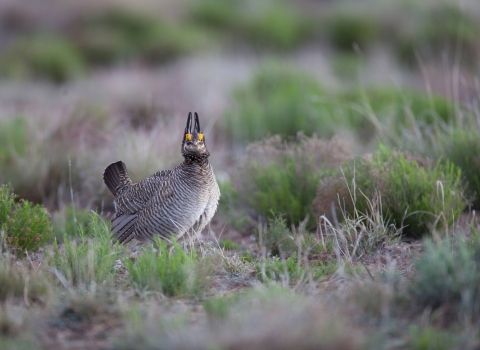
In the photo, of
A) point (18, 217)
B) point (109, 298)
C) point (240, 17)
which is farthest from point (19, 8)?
point (109, 298)

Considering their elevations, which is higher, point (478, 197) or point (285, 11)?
point (285, 11)

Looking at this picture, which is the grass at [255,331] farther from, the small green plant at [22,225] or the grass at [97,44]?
the grass at [97,44]

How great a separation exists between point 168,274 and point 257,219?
2.93 metres

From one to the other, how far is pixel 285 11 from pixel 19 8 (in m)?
9.75

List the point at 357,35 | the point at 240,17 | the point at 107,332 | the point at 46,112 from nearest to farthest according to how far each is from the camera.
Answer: the point at 107,332, the point at 46,112, the point at 357,35, the point at 240,17

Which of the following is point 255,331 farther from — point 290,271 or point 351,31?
point 351,31

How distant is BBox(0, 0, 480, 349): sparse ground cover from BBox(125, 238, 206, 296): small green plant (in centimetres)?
1

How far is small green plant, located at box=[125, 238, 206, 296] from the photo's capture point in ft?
14.5

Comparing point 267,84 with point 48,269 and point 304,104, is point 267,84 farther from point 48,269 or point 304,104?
point 48,269

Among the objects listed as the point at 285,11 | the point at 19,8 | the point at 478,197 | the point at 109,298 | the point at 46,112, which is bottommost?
the point at 478,197

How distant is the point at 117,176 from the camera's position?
255 inches

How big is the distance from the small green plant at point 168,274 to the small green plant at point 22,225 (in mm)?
1255

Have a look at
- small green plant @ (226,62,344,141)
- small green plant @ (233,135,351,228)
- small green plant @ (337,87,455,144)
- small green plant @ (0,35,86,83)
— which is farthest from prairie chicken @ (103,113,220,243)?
small green plant @ (0,35,86,83)

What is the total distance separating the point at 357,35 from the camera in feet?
66.5
